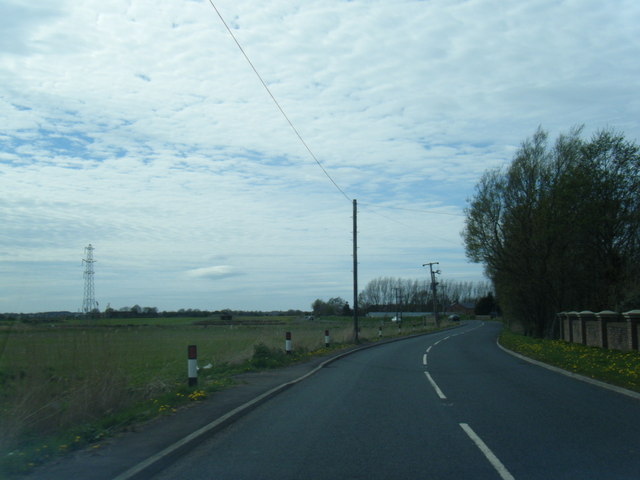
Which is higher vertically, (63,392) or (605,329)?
(605,329)

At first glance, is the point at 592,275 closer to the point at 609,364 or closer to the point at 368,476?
the point at 609,364

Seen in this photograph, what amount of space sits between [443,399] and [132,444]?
6.37 m

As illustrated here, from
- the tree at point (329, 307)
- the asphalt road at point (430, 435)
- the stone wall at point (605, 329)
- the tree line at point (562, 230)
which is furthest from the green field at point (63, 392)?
the tree at point (329, 307)

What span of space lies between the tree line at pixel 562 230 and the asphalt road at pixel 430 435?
19.6 m

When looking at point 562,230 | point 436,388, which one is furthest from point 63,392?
point 562,230

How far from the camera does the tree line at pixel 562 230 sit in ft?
113

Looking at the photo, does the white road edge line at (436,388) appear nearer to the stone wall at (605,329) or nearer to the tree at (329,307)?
the stone wall at (605,329)

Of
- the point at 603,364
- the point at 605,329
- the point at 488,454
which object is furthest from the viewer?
the point at 605,329

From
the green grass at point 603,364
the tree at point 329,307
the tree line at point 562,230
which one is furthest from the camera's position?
the tree at point 329,307

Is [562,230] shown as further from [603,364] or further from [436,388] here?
[436,388]

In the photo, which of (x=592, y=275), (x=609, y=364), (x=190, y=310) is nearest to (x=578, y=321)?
(x=592, y=275)

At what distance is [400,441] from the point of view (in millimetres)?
8188

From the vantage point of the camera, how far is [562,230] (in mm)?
35906

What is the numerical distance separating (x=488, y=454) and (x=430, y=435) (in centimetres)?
128
